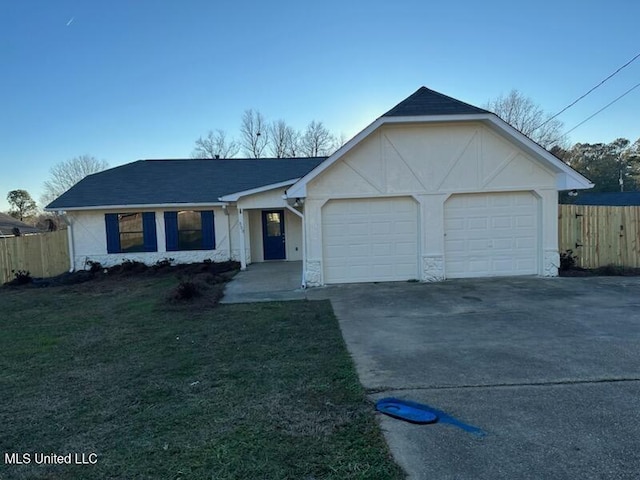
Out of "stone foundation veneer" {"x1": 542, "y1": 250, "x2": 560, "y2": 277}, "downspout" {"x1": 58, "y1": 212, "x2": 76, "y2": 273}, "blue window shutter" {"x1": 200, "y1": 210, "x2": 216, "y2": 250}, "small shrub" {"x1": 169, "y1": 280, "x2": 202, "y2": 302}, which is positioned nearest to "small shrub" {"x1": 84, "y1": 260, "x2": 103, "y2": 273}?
"downspout" {"x1": 58, "y1": 212, "x2": 76, "y2": 273}

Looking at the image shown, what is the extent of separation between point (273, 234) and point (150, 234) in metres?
4.88

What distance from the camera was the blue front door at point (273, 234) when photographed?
16.6 meters

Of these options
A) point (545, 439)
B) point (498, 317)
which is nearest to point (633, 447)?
point (545, 439)

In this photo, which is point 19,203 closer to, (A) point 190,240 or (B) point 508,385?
(A) point 190,240

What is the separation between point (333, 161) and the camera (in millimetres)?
10078

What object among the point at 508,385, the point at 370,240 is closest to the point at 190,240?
the point at 370,240

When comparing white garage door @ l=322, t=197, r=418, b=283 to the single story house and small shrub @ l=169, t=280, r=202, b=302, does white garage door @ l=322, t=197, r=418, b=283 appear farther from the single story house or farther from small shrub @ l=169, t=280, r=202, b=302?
small shrub @ l=169, t=280, r=202, b=302

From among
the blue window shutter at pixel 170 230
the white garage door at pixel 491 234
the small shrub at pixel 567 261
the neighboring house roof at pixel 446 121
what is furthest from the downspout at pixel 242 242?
the small shrub at pixel 567 261

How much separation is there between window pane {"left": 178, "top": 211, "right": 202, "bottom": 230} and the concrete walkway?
2.71m

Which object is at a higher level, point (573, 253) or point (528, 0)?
point (528, 0)

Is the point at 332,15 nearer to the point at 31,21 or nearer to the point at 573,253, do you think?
the point at 31,21

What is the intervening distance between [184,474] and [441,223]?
29.7 ft

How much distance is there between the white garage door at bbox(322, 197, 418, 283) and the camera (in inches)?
415

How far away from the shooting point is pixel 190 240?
15570 millimetres
